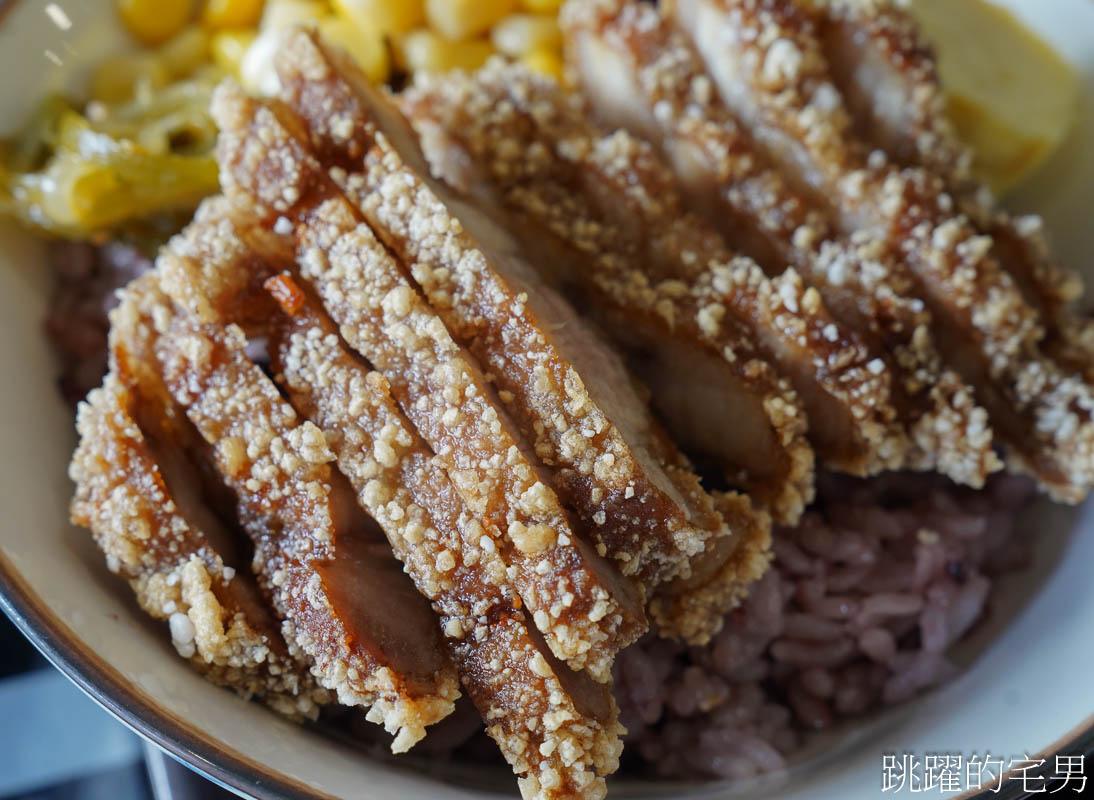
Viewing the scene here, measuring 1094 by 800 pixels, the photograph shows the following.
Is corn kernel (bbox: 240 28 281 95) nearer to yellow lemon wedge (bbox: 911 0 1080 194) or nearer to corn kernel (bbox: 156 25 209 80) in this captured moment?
corn kernel (bbox: 156 25 209 80)

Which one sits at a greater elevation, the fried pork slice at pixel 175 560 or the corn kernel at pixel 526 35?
the corn kernel at pixel 526 35

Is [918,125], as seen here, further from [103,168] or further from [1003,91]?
[103,168]

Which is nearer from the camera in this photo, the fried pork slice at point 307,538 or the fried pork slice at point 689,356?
the fried pork slice at point 307,538

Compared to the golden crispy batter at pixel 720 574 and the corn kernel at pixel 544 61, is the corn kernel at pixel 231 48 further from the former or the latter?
the golden crispy batter at pixel 720 574

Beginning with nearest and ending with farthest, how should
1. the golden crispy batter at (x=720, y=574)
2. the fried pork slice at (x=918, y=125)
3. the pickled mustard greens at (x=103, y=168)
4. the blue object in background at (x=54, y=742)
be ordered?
1. the golden crispy batter at (x=720, y=574)
2. the fried pork slice at (x=918, y=125)
3. the pickled mustard greens at (x=103, y=168)
4. the blue object in background at (x=54, y=742)

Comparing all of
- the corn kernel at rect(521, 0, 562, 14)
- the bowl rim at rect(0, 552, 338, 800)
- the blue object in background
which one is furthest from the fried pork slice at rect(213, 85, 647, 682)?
the blue object in background

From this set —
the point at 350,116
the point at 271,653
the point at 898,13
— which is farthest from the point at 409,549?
the point at 898,13

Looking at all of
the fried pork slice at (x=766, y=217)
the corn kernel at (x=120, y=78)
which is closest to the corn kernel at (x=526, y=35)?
the fried pork slice at (x=766, y=217)
